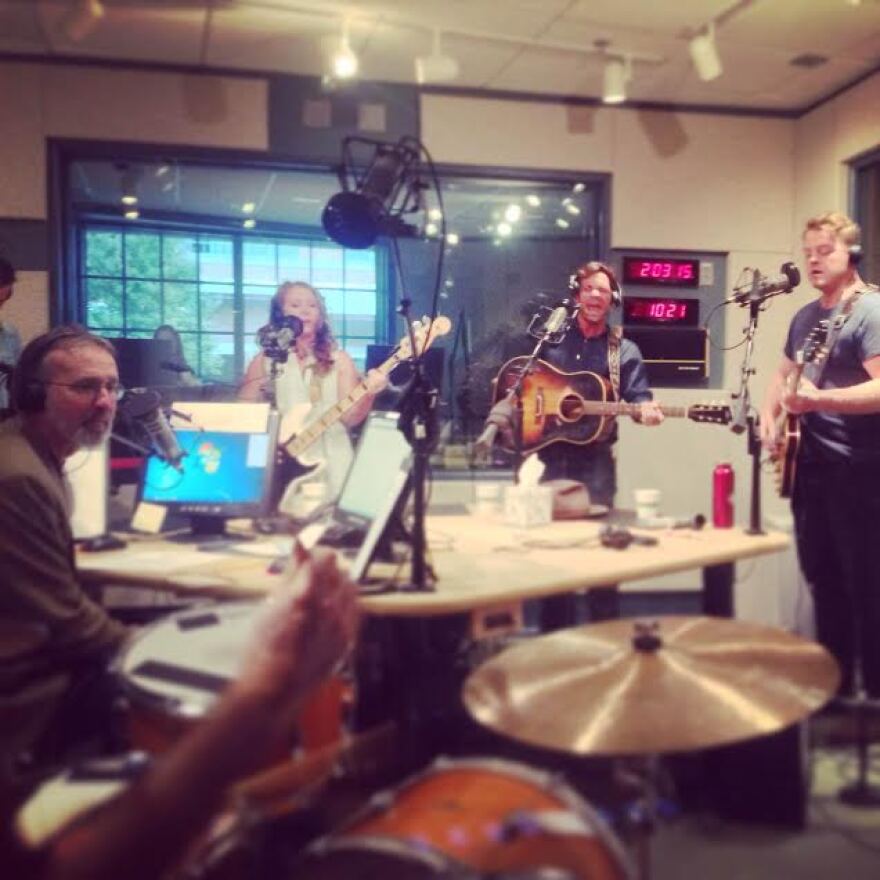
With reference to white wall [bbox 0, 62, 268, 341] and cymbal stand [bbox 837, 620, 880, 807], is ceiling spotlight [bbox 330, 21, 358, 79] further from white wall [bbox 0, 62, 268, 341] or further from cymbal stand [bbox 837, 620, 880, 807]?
cymbal stand [bbox 837, 620, 880, 807]

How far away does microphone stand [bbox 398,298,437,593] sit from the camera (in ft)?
6.39

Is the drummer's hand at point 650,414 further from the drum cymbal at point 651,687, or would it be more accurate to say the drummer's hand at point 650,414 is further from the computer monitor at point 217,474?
the drum cymbal at point 651,687

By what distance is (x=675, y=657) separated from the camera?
4.69 feet

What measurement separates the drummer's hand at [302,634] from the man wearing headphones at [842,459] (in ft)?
7.54

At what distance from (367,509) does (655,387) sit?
2.75m

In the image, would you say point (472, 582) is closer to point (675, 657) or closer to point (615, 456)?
point (675, 657)

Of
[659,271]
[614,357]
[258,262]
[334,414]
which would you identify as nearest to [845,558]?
[614,357]

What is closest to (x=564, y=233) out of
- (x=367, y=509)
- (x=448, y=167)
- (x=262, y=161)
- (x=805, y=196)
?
(x=448, y=167)

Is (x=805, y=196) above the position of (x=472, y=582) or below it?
above

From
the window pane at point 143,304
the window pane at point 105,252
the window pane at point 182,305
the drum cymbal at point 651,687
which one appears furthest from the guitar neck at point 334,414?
the window pane at point 105,252

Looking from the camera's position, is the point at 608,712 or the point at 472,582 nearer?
the point at 608,712

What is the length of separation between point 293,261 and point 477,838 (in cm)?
569

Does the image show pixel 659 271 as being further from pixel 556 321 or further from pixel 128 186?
pixel 128 186

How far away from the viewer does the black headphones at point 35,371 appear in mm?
2141
